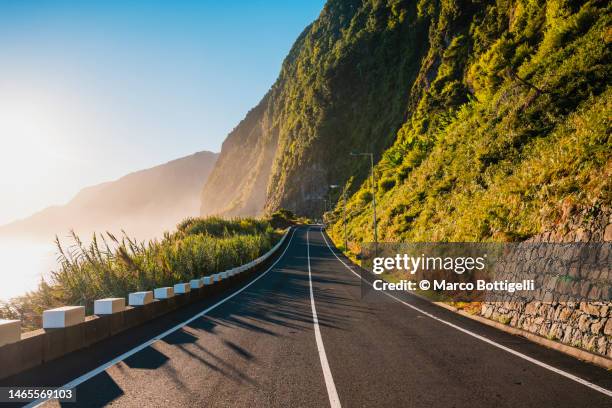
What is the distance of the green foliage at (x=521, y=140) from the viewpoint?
41.3ft

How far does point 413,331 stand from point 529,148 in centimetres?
1515

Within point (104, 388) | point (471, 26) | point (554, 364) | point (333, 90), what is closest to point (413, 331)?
point (554, 364)

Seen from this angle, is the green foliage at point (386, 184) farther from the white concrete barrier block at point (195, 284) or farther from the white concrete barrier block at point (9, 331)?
the white concrete barrier block at point (9, 331)

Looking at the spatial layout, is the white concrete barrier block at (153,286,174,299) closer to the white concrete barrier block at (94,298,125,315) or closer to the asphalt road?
the asphalt road

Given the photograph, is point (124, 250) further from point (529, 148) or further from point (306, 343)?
point (529, 148)

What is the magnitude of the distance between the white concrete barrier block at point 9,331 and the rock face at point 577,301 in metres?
9.12

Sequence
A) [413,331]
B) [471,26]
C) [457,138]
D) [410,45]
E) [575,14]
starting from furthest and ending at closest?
1. [410,45]
2. [471,26]
3. [457,138]
4. [575,14]
5. [413,331]

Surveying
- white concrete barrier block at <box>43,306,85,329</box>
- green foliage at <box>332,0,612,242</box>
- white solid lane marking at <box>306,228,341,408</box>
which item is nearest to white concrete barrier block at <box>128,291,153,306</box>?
white concrete barrier block at <box>43,306,85,329</box>

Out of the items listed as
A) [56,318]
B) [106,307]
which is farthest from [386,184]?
[56,318]

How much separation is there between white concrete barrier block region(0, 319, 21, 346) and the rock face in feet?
29.9

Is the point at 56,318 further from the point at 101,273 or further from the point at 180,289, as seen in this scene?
the point at 180,289

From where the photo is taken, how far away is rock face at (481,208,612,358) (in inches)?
291

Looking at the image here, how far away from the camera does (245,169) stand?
172875 millimetres

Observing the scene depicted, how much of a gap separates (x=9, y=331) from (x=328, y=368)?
4.72m
